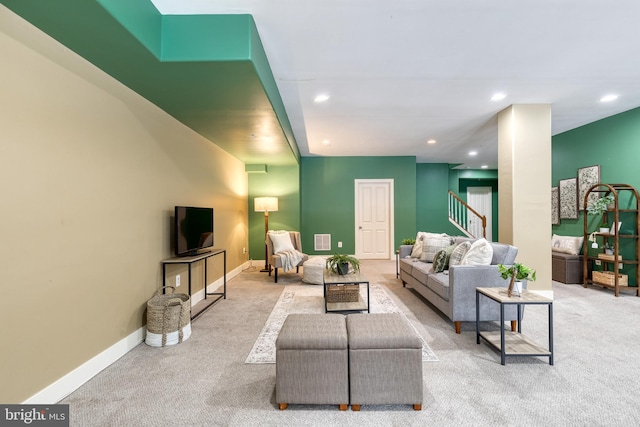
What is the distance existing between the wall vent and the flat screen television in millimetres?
3378

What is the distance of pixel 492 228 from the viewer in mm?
9289

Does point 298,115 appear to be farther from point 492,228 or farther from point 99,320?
point 492,228

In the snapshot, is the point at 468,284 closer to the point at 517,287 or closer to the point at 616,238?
the point at 517,287

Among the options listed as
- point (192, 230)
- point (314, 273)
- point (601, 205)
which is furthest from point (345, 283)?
point (601, 205)

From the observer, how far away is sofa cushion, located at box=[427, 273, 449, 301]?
2.91 m

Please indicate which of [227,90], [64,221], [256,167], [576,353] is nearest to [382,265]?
[256,167]

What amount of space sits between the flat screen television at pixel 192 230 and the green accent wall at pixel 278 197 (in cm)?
249

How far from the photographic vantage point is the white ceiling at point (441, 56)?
199 cm

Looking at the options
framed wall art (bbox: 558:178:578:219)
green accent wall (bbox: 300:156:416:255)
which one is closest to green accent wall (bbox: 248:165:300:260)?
green accent wall (bbox: 300:156:416:255)

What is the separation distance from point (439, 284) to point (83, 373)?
3.22 metres

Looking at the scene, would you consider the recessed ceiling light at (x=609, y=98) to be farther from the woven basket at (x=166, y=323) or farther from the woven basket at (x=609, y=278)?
the woven basket at (x=166, y=323)

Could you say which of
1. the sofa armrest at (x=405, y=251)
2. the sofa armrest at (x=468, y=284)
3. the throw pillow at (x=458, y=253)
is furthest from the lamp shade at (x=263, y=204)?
the sofa armrest at (x=468, y=284)

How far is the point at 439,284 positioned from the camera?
304 centimetres

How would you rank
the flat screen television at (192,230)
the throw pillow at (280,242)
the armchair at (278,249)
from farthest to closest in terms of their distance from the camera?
the throw pillow at (280,242), the armchair at (278,249), the flat screen television at (192,230)
